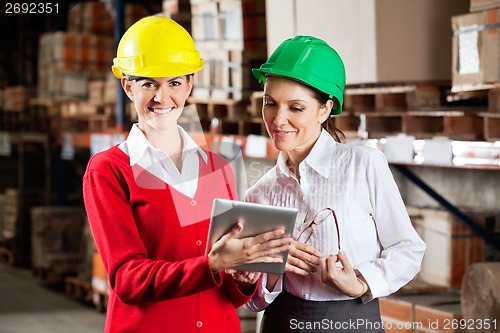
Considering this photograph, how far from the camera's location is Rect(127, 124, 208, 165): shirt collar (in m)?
2.37

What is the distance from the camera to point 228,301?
249 centimetres

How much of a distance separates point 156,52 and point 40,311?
22.7 feet

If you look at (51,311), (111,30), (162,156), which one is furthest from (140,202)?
(111,30)

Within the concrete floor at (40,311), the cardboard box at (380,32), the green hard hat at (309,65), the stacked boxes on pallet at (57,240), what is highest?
the cardboard box at (380,32)

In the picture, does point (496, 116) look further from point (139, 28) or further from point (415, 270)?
point (139, 28)

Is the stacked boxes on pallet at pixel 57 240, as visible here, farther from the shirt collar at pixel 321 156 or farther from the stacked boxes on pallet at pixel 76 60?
the shirt collar at pixel 321 156

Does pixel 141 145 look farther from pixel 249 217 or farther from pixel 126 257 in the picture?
pixel 249 217

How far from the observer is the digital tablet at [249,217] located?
2086 millimetres

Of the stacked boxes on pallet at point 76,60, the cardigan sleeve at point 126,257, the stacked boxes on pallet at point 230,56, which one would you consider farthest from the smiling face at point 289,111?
the stacked boxes on pallet at point 76,60

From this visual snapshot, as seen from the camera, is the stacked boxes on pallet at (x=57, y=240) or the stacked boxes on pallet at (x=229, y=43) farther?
the stacked boxes on pallet at (x=57, y=240)

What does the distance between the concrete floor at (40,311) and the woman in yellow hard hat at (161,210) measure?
223 inches

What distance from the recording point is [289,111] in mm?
2373

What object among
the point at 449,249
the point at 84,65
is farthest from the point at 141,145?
the point at 84,65

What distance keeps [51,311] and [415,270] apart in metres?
6.93
